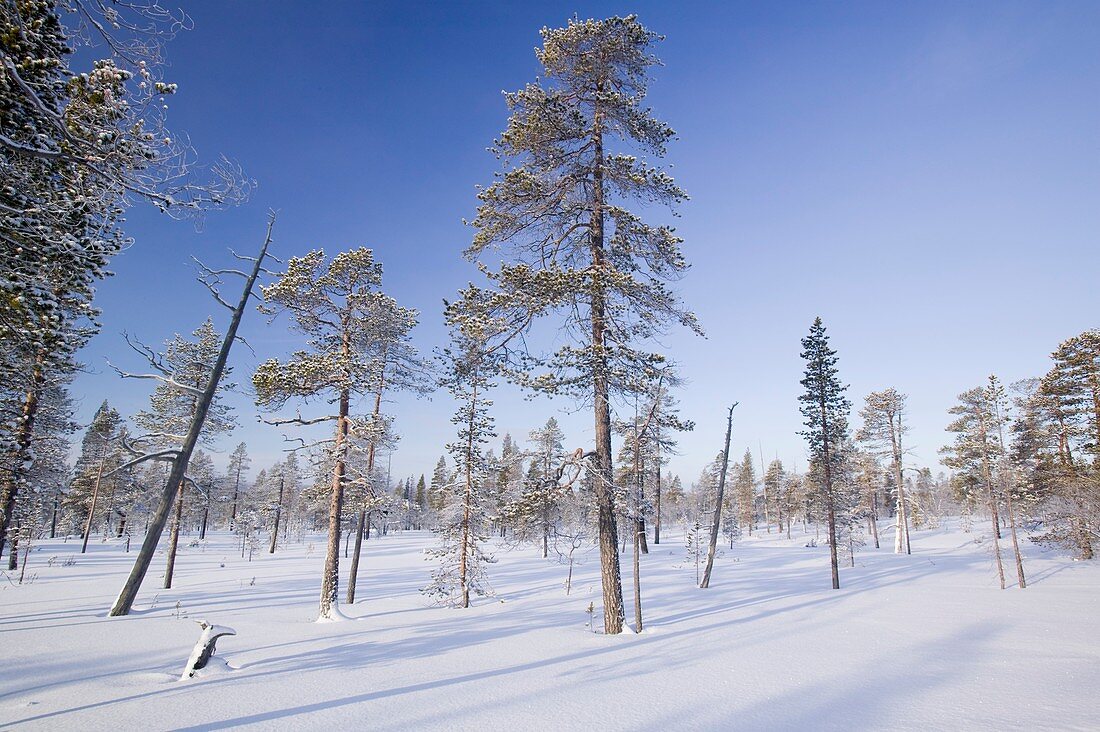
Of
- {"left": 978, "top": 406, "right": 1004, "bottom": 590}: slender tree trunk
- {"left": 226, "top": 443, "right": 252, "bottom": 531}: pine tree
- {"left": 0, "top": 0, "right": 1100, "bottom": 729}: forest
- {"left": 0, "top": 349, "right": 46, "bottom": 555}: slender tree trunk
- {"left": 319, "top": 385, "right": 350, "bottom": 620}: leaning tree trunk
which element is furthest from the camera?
{"left": 226, "top": 443, "right": 252, "bottom": 531}: pine tree

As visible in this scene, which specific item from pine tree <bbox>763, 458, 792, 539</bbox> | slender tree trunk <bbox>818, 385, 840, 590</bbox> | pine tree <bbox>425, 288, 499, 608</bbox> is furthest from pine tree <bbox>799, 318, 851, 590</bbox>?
pine tree <bbox>763, 458, 792, 539</bbox>

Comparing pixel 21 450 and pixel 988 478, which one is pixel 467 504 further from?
pixel 988 478

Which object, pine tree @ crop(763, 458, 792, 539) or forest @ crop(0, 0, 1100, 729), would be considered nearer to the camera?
forest @ crop(0, 0, 1100, 729)

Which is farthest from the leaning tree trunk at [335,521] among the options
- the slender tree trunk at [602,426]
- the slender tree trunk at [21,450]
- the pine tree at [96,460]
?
the pine tree at [96,460]

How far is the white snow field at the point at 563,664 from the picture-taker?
6312mm

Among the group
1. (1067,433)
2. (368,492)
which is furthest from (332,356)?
(1067,433)

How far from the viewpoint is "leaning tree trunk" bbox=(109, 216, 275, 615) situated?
9.79 m

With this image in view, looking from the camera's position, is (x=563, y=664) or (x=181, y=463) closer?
(x=563, y=664)

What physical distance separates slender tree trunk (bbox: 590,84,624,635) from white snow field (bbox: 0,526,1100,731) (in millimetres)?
1050

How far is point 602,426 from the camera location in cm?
1136

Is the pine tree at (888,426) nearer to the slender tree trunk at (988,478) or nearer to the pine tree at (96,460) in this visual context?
the slender tree trunk at (988,478)

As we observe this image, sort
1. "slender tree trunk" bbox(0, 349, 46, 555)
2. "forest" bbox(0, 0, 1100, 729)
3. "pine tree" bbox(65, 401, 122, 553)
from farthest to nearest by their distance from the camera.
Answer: "pine tree" bbox(65, 401, 122, 553)
"slender tree trunk" bbox(0, 349, 46, 555)
"forest" bbox(0, 0, 1100, 729)

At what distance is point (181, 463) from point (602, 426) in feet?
31.0

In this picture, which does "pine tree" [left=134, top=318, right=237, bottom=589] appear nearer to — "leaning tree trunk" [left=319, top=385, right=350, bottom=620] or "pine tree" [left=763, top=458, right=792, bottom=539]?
"leaning tree trunk" [left=319, top=385, right=350, bottom=620]
